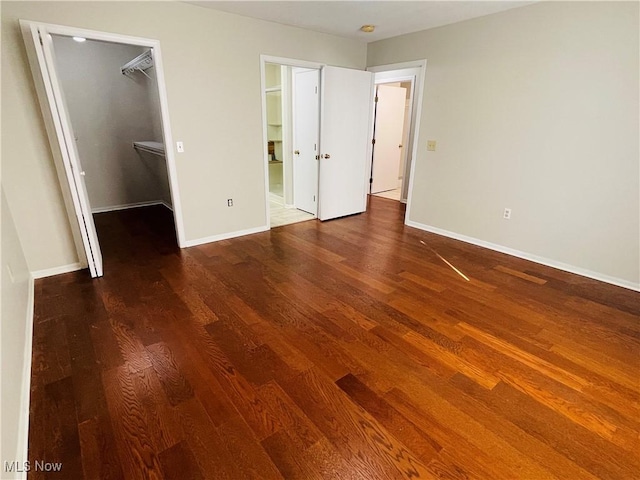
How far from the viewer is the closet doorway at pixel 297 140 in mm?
4668

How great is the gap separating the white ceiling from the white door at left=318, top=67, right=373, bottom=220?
0.72 m

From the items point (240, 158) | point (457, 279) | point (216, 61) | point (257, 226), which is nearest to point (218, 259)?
point (257, 226)

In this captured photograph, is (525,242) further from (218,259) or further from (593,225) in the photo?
(218,259)

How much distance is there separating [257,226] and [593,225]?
3.68 m

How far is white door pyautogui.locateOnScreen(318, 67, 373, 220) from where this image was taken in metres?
4.40

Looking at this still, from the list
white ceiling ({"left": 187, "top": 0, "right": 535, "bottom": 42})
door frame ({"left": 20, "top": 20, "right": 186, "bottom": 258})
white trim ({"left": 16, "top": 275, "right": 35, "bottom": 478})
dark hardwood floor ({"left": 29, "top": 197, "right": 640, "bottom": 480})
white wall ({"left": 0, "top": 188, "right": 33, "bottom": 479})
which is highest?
white ceiling ({"left": 187, "top": 0, "right": 535, "bottom": 42})

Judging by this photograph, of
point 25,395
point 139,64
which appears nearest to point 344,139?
point 139,64

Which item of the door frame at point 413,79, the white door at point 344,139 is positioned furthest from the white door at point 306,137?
the door frame at point 413,79

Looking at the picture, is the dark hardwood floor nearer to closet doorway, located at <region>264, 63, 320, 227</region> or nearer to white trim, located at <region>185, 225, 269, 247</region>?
white trim, located at <region>185, 225, 269, 247</region>

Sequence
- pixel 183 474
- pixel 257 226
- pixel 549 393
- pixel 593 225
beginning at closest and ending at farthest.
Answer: pixel 183 474 → pixel 549 393 → pixel 593 225 → pixel 257 226

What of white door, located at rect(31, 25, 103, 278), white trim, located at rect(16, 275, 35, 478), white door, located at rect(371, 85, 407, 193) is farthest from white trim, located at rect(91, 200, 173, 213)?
white door, located at rect(371, 85, 407, 193)

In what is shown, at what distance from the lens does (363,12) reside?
3.29m

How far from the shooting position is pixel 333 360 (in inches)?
78.2

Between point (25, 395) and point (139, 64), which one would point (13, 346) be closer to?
point (25, 395)
